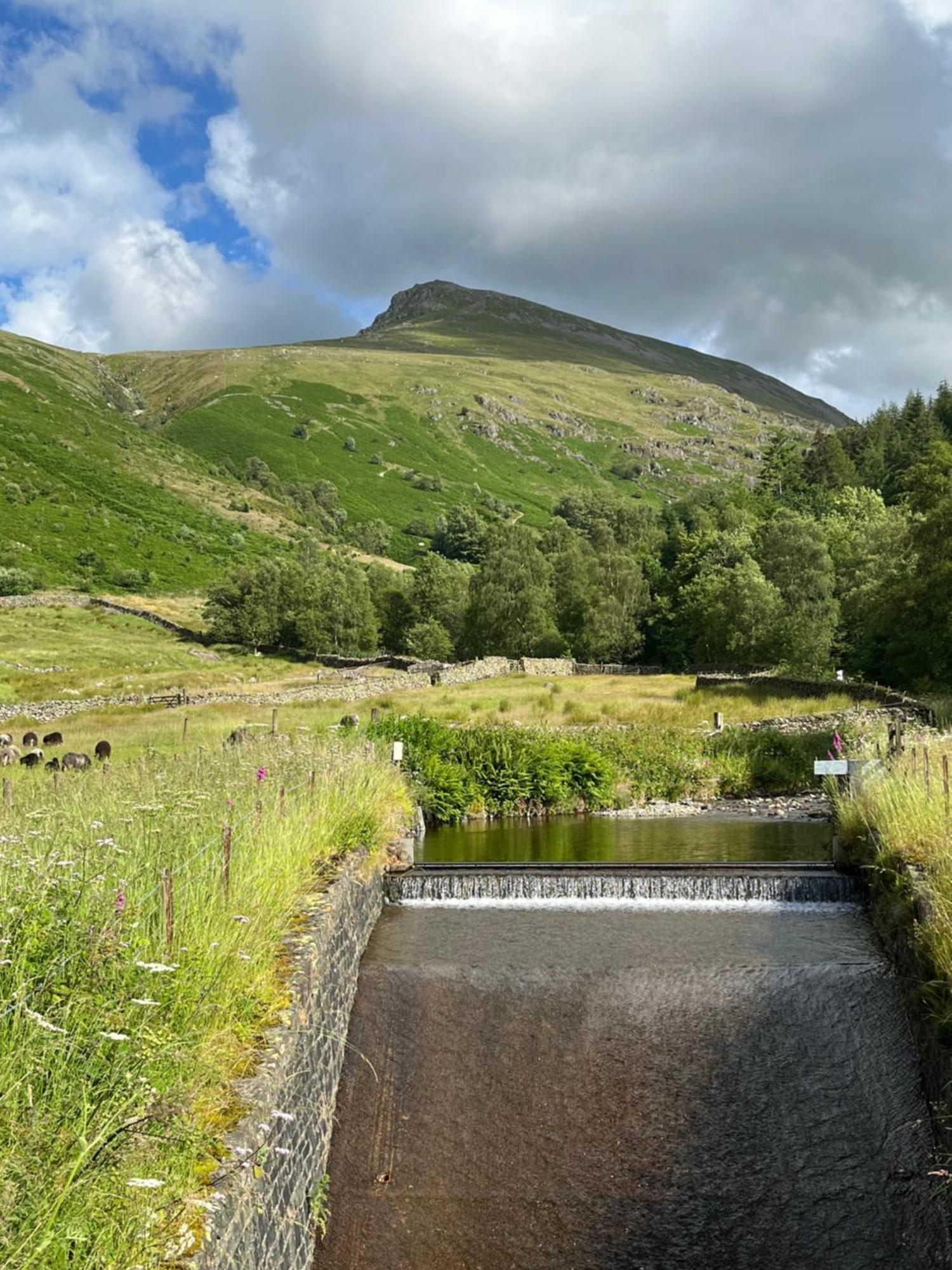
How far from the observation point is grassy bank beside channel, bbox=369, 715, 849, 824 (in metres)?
24.3

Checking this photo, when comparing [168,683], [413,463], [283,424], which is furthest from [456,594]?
[283,424]

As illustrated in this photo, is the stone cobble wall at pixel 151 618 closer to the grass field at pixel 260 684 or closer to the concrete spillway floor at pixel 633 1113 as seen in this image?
the grass field at pixel 260 684

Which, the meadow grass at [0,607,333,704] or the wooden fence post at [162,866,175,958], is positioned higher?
the meadow grass at [0,607,333,704]

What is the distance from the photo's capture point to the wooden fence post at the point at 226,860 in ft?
27.2

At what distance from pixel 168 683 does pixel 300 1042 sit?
46.8 meters

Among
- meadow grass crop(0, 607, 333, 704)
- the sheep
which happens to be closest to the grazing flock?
the sheep

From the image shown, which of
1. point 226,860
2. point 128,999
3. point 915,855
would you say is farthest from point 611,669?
point 128,999

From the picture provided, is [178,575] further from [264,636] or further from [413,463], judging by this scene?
[413,463]

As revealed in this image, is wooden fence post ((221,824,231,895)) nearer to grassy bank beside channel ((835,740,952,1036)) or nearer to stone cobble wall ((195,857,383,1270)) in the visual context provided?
stone cobble wall ((195,857,383,1270))

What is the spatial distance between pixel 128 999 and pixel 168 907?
0.84 metres

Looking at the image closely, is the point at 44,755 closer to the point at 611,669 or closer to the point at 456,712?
the point at 456,712

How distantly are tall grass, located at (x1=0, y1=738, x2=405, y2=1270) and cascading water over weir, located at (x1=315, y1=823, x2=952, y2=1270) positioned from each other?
191cm

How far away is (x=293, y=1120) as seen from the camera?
23.7 ft

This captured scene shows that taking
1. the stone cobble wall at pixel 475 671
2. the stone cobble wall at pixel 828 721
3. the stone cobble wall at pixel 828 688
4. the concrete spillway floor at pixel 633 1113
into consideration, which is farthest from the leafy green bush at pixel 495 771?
the stone cobble wall at pixel 475 671
